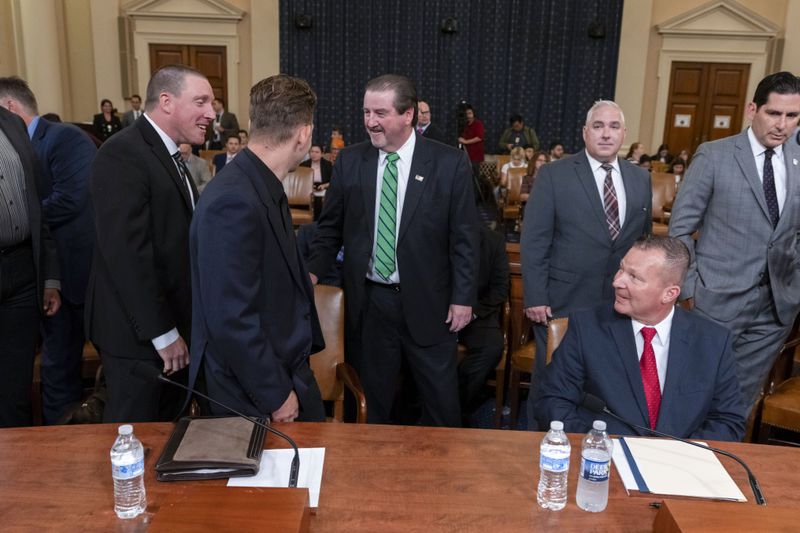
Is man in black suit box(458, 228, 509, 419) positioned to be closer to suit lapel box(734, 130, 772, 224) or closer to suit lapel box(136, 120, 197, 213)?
suit lapel box(734, 130, 772, 224)

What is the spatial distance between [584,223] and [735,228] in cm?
60

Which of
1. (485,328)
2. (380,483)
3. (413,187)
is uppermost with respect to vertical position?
(413,187)

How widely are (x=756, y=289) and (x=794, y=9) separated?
460 inches

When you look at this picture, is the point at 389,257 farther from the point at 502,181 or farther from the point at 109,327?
the point at 502,181

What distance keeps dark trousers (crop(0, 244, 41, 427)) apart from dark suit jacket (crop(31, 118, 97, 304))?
0.50 m

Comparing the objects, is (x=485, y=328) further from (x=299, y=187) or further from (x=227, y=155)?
(x=227, y=155)

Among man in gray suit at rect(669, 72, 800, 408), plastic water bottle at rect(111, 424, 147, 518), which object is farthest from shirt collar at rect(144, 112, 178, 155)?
man in gray suit at rect(669, 72, 800, 408)

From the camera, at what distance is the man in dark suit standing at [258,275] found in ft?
5.92

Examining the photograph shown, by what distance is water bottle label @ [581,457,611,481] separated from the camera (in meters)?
1.48

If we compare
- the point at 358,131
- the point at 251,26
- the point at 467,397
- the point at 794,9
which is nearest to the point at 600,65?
the point at 794,9

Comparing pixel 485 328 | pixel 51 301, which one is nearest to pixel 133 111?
pixel 51 301

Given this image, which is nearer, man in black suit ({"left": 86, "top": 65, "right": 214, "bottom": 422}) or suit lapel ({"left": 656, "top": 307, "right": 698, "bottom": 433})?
suit lapel ({"left": 656, "top": 307, "right": 698, "bottom": 433})

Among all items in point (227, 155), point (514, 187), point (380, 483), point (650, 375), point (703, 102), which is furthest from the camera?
point (703, 102)

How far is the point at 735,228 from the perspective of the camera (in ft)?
9.16
